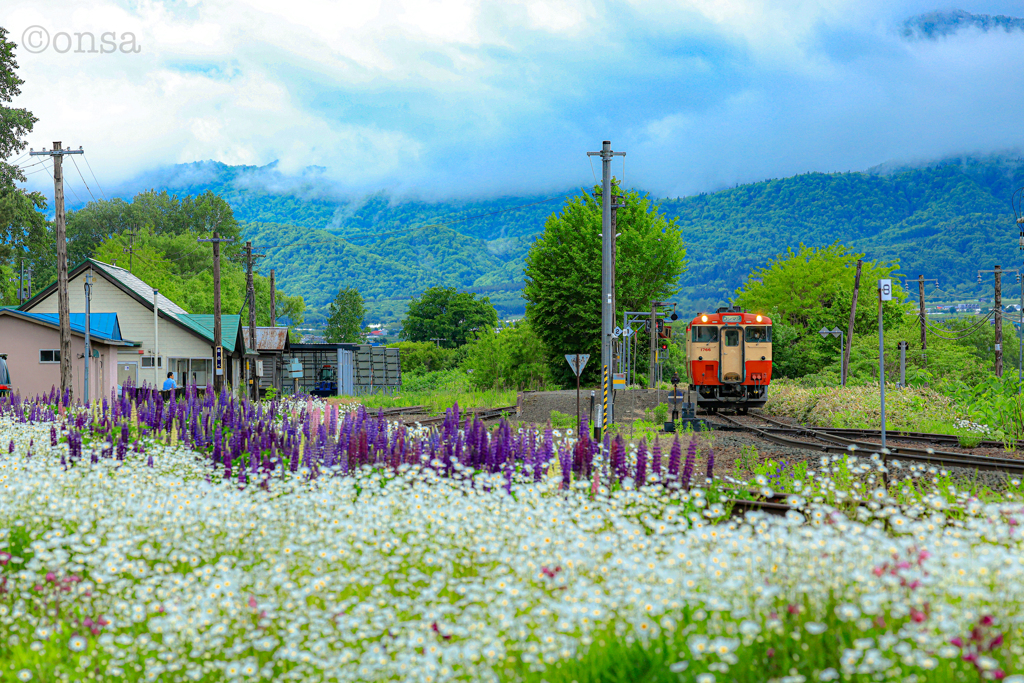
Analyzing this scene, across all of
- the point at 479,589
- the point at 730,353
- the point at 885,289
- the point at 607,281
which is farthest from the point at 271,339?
the point at 479,589

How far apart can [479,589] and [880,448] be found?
12.0 m

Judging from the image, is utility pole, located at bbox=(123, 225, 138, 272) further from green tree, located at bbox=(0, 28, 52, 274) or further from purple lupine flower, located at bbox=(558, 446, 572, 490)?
purple lupine flower, located at bbox=(558, 446, 572, 490)

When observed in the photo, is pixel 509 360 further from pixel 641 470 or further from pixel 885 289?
pixel 641 470

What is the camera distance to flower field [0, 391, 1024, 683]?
3.64 meters

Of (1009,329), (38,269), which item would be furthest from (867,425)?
(38,269)

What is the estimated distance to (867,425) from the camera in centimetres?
1973

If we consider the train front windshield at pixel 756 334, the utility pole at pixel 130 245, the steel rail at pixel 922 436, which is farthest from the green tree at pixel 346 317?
the steel rail at pixel 922 436

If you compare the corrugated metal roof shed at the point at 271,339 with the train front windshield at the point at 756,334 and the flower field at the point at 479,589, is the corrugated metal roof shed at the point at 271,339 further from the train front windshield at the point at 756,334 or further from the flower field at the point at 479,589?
the flower field at the point at 479,589

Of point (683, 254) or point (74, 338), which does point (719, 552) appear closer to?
point (74, 338)

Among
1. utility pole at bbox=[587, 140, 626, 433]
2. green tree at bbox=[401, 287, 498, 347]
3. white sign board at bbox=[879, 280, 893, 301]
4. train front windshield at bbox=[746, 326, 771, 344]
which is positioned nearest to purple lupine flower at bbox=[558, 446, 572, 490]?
white sign board at bbox=[879, 280, 893, 301]

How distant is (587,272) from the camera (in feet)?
138

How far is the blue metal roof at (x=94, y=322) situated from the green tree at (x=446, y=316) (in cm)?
7063

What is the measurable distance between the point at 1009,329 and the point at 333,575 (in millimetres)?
82622

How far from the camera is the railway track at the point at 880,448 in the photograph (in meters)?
12.2
